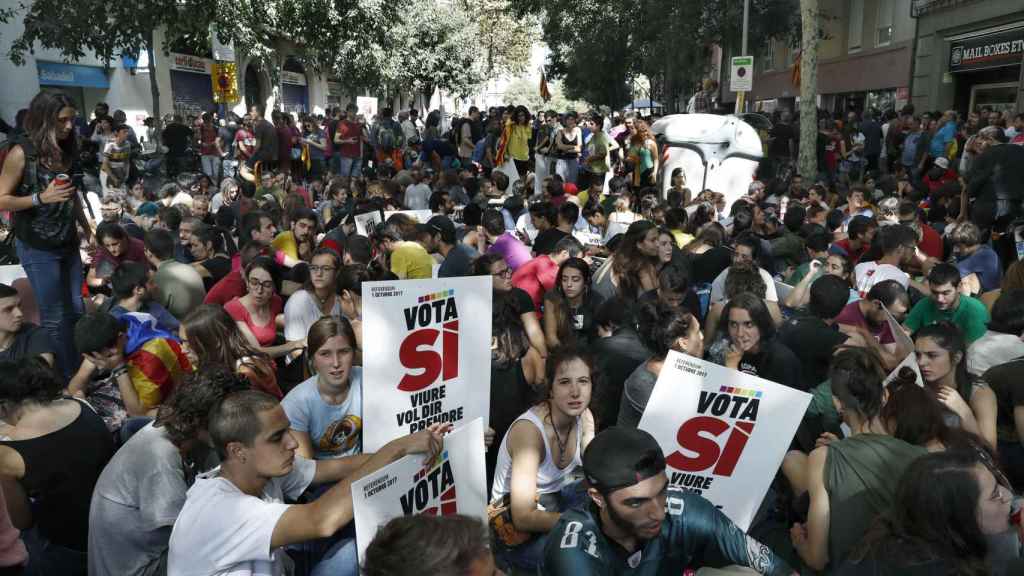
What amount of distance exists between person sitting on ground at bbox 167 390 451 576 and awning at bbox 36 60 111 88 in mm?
21984

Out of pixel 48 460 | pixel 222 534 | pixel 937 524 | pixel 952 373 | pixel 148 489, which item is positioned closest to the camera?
pixel 937 524

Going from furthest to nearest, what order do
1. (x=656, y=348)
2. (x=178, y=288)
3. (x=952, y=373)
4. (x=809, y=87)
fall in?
(x=809, y=87) → (x=178, y=288) → (x=656, y=348) → (x=952, y=373)

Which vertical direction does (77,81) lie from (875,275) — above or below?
above

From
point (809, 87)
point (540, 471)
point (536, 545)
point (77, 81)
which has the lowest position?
point (536, 545)

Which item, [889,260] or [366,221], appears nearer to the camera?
[889,260]

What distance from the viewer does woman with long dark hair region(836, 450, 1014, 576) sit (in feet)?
8.35

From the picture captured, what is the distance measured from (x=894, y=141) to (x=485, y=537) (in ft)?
56.5

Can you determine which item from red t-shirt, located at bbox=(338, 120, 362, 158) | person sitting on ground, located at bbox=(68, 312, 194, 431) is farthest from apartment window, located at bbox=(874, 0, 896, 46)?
person sitting on ground, located at bbox=(68, 312, 194, 431)

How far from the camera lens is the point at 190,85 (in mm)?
28141

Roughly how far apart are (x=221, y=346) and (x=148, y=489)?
1.40m

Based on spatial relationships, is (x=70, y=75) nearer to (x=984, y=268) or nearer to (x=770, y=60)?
(x=984, y=268)

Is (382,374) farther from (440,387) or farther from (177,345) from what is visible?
(177,345)

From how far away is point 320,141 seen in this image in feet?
54.5

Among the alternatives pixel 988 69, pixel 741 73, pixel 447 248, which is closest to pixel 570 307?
pixel 447 248
